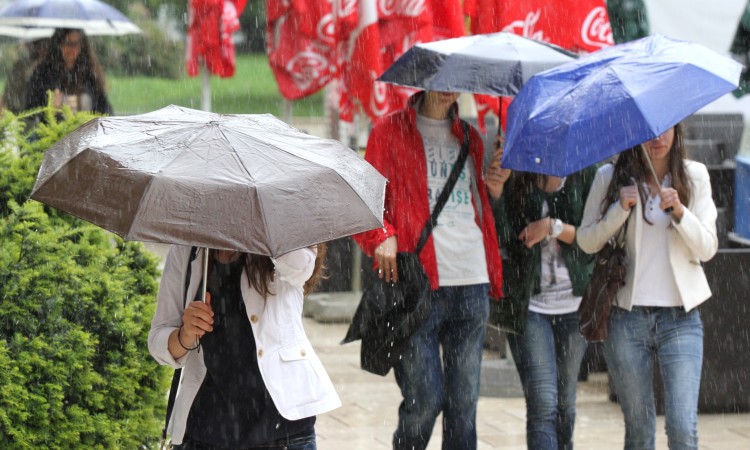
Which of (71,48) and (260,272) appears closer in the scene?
(260,272)

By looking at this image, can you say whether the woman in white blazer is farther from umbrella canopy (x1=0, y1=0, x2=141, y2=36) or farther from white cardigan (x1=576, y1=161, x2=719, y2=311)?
umbrella canopy (x1=0, y1=0, x2=141, y2=36)

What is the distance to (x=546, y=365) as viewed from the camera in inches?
244

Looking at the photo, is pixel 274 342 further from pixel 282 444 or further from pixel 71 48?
pixel 71 48

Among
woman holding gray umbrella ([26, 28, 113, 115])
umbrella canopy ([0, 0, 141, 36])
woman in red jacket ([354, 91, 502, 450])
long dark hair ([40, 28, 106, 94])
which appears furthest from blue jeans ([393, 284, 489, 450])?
umbrella canopy ([0, 0, 141, 36])

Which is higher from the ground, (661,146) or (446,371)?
(661,146)

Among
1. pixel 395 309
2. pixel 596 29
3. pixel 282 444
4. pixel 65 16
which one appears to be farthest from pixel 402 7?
pixel 282 444

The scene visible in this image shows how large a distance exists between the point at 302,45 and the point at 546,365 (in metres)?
4.35

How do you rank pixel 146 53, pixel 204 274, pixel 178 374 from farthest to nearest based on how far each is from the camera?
1. pixel 146 53
2. pixel 178 374
3. pixel 204 274

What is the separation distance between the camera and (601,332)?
5.78 metres

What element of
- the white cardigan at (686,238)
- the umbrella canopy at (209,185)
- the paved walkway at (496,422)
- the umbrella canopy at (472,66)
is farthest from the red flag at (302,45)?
the umbrella canopy at (209,185)

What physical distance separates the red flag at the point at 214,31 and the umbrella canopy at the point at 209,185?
6850mm

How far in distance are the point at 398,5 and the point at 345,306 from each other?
396cm

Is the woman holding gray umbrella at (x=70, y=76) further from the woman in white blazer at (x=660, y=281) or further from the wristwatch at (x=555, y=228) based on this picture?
the woman in white blazer at (x=660, y=281)

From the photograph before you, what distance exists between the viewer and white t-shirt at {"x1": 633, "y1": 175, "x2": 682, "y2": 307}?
5.70 meters
